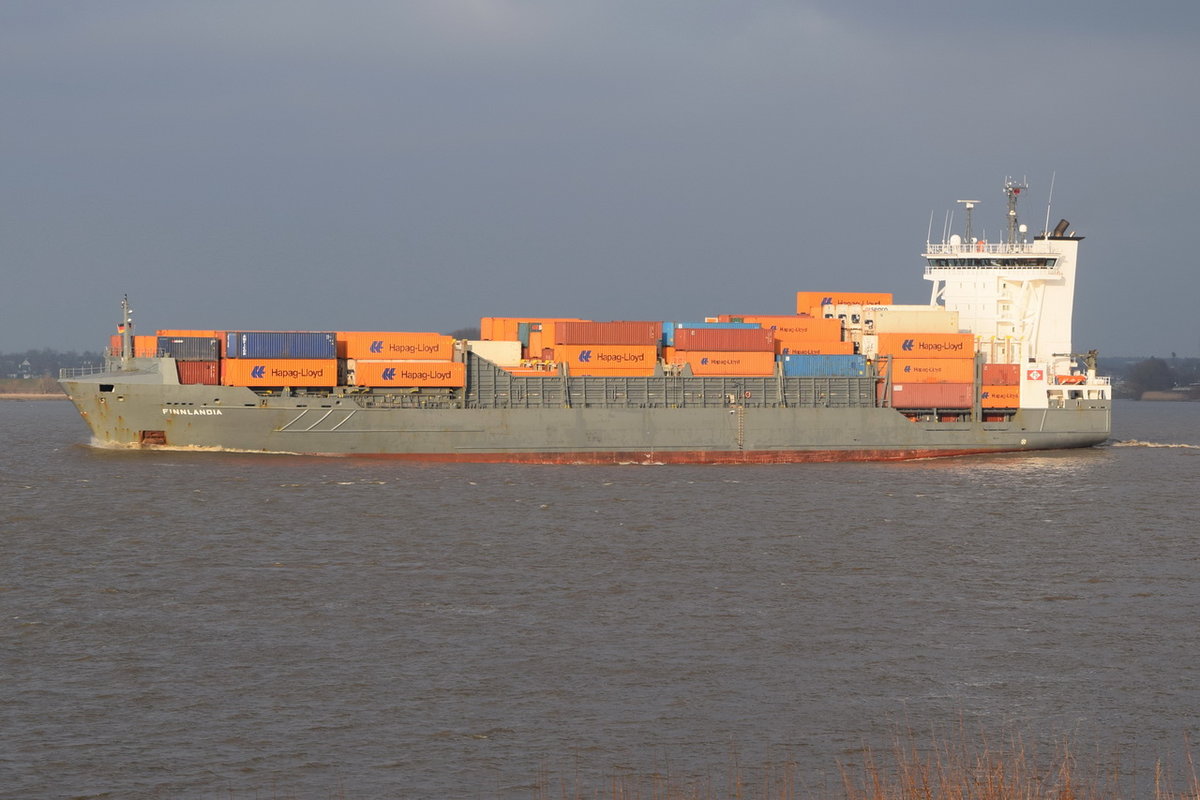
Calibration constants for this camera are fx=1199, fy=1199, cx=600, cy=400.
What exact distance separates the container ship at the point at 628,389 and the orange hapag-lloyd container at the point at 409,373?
0.05 meters

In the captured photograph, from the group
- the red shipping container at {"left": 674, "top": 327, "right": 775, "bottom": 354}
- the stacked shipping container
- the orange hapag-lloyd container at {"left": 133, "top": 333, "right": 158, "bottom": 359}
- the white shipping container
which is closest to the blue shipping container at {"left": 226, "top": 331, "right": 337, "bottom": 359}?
the stacked shipping container

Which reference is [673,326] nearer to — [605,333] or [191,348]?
[605,333]

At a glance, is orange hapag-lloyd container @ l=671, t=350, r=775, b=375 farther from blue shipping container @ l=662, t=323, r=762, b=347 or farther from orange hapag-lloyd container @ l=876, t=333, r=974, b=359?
orange hapag-lloyd container @ l=876, t=333, r=974, b=359

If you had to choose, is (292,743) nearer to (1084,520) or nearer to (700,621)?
(700,621)

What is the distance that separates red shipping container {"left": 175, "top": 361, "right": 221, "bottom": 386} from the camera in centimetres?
4372

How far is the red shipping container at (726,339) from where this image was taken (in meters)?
48.1

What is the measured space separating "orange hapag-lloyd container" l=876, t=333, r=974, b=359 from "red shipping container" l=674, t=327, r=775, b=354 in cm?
486

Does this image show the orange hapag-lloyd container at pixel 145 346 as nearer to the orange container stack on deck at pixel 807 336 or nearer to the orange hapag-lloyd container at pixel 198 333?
the orange hapag-lloyd container at pixel 198 333

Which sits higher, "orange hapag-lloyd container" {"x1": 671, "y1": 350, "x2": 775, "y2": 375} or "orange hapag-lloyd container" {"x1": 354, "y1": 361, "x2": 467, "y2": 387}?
"orange hapag-lloyd container" {"x1": 671, "y1": 350, "x2": 775, "y2": 375}

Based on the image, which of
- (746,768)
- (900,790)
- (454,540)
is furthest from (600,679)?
(454,540)

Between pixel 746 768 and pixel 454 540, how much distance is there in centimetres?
1584

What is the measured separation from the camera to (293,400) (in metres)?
44.1

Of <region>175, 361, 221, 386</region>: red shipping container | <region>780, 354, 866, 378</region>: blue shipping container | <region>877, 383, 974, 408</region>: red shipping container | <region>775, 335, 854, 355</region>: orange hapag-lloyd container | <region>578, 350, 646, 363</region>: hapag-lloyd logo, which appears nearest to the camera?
<region>175, 361, 221, 386</region>: red shipping container

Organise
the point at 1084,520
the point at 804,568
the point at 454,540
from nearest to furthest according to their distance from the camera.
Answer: the point at 804,568, the point at 454,540, the point at 1084,520
